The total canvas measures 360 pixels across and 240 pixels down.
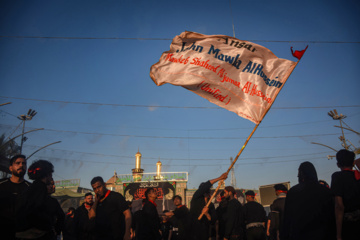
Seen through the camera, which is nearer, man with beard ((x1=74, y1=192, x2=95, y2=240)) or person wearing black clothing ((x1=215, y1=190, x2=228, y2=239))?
man with beard ((x1=74, y1=192, x2=95, y2=240))

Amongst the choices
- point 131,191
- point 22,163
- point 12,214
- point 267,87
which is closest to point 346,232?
point 267,87

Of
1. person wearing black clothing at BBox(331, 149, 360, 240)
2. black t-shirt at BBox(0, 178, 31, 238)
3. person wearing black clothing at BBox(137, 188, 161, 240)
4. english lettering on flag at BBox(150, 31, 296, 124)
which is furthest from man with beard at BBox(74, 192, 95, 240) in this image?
person wearing black clothing at BBox(331, 149, 360, 240)

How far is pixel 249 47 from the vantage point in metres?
5.87

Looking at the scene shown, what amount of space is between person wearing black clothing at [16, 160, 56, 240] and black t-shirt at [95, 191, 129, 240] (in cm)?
84

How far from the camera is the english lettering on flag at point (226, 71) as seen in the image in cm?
555

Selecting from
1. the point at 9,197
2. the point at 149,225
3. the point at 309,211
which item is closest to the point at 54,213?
the point at 9,197

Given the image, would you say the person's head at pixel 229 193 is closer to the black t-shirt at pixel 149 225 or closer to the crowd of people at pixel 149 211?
the crowd of people at pixel 149 211

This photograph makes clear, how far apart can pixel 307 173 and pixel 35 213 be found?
11.9ft

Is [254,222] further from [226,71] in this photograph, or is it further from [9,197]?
[9,197]

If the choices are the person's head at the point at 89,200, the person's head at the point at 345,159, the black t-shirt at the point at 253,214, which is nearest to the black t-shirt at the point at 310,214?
the person's head at the point at 345,159

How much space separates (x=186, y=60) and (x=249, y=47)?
1357 millimetres

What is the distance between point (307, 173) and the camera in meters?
3.72

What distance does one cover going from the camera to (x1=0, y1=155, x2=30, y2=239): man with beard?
4.38m

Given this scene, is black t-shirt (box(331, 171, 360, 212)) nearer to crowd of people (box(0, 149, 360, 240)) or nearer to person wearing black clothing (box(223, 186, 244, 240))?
crowd of people (box(0, 149, 360, 240))
